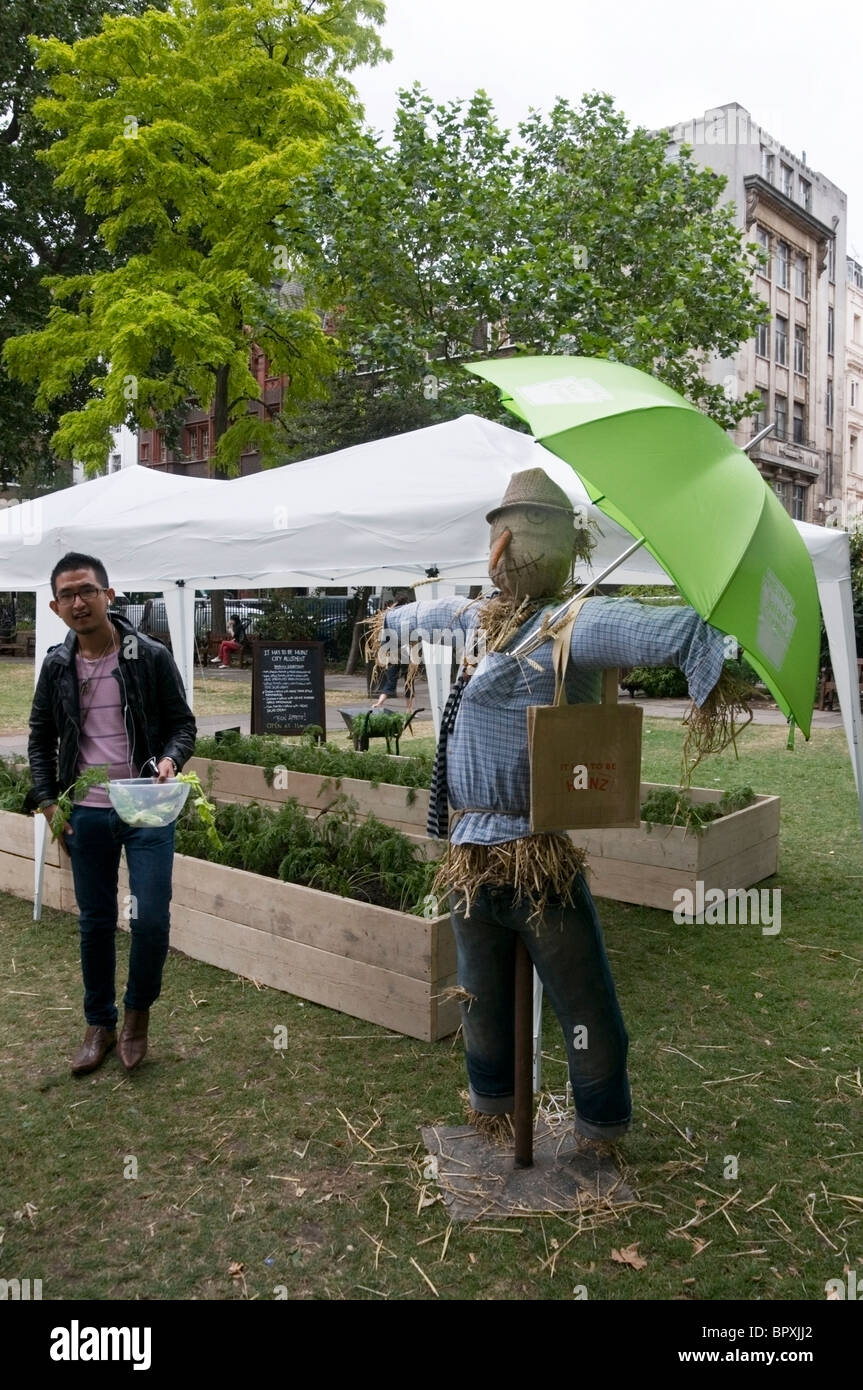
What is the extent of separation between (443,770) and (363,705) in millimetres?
9593

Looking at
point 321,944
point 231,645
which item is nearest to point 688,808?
point 321,944

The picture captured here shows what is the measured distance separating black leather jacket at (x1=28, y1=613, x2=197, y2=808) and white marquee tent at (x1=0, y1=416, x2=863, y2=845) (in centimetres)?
119

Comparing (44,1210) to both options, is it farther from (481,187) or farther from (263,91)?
(263,91)

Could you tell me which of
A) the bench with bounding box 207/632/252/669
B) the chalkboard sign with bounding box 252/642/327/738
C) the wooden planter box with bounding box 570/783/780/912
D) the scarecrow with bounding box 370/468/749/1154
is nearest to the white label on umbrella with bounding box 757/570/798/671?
the scarecrow with bounding box 370/468/749/1154

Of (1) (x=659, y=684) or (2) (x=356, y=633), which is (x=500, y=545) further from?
(2) (x=356, y=633)

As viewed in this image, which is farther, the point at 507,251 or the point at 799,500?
the point at 799,500

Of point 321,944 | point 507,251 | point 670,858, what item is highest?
point 507,251

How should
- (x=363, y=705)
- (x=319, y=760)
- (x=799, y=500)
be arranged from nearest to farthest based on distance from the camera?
(x=319, y=760)
(x=363, y=705)
(x=799, y=500)

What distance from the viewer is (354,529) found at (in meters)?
4.94

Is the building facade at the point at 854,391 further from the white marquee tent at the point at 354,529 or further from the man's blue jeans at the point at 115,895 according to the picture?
the man's blue jeans at the point at 115,895

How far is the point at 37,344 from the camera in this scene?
18984mm

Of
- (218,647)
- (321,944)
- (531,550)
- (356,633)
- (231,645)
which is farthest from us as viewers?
(218,647)

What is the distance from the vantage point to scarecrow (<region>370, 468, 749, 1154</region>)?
109 inches

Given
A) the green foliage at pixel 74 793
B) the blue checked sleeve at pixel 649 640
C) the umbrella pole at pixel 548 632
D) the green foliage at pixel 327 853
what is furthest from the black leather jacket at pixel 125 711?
the blue checked sleeve at pixel 649 640
